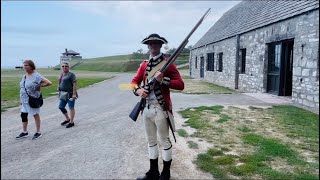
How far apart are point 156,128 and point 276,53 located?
10526 millimetres

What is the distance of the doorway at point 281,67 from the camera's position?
1258 cm

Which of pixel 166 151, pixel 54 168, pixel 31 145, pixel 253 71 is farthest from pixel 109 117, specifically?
pixel 253 71

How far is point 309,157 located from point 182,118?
3.93m

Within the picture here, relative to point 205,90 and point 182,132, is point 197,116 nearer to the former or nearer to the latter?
point 182,132

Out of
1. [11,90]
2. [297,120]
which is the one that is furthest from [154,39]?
[11,90]

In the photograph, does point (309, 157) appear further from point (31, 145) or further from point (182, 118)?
point (31, 145)

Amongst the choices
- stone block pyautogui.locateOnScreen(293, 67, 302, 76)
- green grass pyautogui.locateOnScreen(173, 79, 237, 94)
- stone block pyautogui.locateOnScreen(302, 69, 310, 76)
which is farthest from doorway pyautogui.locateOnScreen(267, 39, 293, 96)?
green grass pyautogui.locateOnScreen(173, 79, 237, 94)

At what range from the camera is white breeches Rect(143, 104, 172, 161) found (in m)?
4.06

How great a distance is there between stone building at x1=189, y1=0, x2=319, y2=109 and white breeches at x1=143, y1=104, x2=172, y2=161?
278 inches

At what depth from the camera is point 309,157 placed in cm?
517

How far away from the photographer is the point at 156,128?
425 cm

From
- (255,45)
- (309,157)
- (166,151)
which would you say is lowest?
(309,157)

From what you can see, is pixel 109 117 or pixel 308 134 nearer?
pixel 308 134

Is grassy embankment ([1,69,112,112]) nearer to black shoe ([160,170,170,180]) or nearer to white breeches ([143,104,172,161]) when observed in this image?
white breeches ([143,104,172,161])
